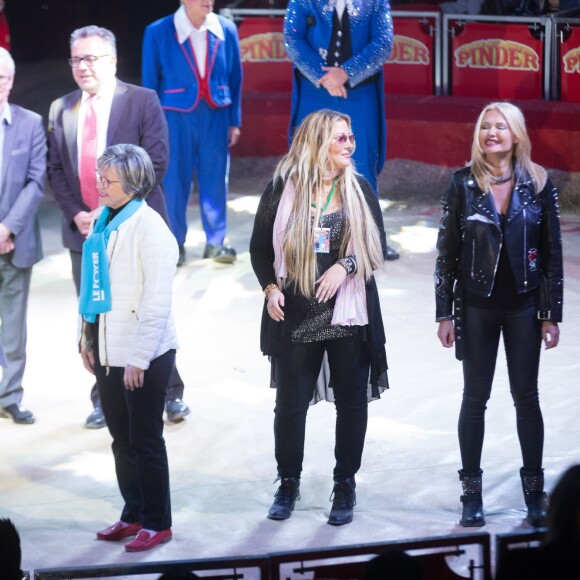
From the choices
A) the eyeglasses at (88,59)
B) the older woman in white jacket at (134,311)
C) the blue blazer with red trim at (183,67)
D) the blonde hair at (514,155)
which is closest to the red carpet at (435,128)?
the blue blazer with red trim at (183,67)

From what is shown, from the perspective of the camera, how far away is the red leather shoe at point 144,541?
178 inches

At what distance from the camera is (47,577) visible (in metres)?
3.33

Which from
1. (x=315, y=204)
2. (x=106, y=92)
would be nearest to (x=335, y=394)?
(x=315, y=204)

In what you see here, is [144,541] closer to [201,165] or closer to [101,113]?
[101,113]

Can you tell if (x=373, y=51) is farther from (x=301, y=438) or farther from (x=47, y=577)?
(x=47, y=577)

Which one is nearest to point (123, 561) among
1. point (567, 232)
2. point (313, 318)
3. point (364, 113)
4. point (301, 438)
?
point (301, 438)

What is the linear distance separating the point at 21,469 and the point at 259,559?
2403mm

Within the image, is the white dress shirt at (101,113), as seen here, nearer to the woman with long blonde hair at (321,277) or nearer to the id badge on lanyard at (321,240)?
the woman with long blonde hair at (321,277)

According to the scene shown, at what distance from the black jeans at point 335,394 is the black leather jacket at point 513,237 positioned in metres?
0.52

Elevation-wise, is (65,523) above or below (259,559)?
below

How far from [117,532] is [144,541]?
17 cm

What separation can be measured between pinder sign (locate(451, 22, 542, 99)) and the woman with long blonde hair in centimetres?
569

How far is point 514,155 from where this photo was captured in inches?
180

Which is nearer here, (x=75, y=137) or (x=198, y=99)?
(x=75, y=137)
